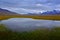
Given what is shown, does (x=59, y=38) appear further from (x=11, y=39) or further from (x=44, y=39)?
(x=11, y=39)

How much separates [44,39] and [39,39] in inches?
23.0

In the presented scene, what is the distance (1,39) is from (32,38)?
361 cm

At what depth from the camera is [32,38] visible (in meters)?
15.9

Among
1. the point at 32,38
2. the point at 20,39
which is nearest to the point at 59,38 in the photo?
the point at 32,38

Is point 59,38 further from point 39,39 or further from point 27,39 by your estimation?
point 27,39

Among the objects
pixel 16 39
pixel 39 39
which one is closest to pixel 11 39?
pixel 16 39

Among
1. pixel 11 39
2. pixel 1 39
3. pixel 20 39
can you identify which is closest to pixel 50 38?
pixel 20 39

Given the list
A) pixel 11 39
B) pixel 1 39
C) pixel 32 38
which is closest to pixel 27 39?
pixel 32 38

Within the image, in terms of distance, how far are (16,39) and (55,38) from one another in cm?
451

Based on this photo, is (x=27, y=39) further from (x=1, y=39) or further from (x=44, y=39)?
(x=1, y=39)

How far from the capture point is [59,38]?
51.1 feet

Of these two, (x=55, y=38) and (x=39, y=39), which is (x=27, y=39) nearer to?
(x=39, y=39)

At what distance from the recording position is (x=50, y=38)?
15586 millimetres

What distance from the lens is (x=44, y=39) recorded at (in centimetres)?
1516
